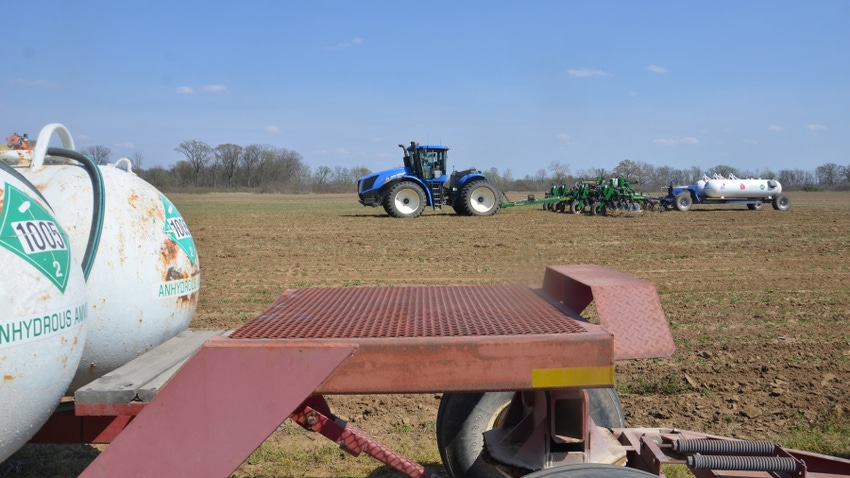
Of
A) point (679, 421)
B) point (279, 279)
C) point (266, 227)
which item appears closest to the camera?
point (679, 421)

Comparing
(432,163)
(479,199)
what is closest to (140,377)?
(432,163)

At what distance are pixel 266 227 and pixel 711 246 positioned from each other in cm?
1270

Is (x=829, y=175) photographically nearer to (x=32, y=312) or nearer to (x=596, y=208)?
(x=596, y=208)

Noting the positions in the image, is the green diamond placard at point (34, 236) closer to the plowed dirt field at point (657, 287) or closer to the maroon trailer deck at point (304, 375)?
the maroon trailer deck at point (304, 375)

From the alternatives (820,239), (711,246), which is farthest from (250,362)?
(820,239)

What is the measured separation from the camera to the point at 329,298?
3.25m

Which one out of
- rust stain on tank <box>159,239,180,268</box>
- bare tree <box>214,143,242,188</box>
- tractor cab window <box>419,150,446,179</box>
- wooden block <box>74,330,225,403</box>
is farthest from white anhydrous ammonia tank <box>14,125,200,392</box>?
bare tree <box>214,143,242,188</box>

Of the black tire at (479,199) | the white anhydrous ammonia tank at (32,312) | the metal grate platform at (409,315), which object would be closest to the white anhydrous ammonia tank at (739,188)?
the black tire at (479,199)

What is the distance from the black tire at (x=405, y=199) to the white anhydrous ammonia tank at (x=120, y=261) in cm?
1953

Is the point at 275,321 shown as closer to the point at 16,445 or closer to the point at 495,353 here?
the point at 495,353

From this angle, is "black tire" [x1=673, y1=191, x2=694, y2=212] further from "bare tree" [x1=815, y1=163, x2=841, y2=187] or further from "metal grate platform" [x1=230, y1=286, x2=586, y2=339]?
"bare tree" [x1=815, y1=163, x2=841, y2=187]

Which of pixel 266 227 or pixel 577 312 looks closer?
pixel 577 312

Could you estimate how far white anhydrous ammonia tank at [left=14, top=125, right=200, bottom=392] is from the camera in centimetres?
326

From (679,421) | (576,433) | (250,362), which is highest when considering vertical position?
(250,362)
